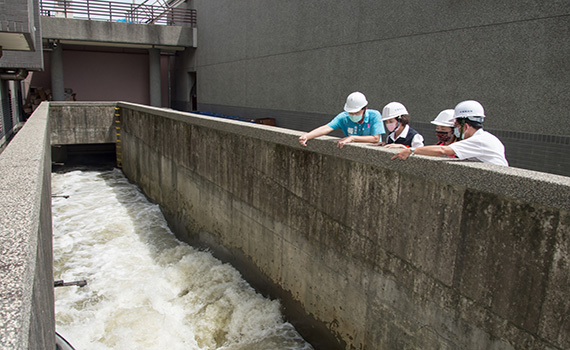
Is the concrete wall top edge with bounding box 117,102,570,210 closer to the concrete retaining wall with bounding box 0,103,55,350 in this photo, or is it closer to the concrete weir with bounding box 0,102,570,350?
the concrete weir with bounding box 0,102,570,350

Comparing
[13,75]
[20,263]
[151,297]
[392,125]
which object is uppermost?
[13,75]

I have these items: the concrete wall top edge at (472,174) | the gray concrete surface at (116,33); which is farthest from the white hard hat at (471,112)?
the gray concrete surface at (116,33)

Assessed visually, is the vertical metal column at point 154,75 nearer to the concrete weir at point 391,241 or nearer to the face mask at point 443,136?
the concrete weir at point 391,241

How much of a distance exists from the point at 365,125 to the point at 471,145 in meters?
1.77

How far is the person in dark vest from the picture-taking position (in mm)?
4820

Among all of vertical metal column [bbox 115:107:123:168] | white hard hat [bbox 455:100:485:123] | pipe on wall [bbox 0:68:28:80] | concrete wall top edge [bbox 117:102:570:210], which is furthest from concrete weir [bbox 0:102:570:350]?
vertical metal column [bbox 115:107:123:168]

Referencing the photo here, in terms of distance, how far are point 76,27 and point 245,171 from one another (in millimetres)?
19820

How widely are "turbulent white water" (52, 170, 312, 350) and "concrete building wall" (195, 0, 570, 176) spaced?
5.00 m

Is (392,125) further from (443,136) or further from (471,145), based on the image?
(471,145)

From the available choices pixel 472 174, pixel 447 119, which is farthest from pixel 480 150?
pixel 447 119

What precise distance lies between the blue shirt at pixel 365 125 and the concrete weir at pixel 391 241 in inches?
15.2

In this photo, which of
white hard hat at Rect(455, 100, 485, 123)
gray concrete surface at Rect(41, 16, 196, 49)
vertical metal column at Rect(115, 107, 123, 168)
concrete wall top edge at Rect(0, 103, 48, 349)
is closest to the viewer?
concrete wall top edge at Rect(0, 103, 48, 349)

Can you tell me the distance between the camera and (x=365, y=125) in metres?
5.09

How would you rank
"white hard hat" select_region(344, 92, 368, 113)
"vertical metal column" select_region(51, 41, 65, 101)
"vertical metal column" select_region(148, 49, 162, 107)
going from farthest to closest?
"vertical metal column" select_region(148, 49, 162, 107) → "vertical metal column" select_region(51, 41, 65, 101) → "white hard hat" select_region(344, 92, 368, 113)
